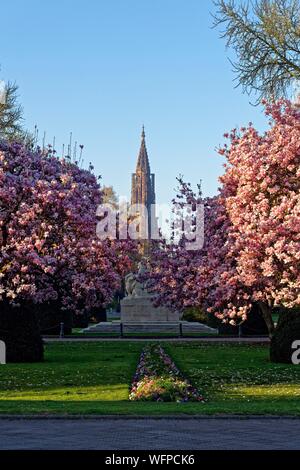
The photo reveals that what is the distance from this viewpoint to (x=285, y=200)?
89.0ft

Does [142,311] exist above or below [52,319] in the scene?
above

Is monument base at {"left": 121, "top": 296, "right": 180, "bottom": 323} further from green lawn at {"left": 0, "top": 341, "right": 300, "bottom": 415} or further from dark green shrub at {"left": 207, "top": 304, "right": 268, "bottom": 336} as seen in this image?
green lawn at {"left": 0, "top": 341, "right": 300, "bottom": 415}

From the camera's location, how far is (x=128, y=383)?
1938 cm

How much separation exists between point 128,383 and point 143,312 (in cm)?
3539

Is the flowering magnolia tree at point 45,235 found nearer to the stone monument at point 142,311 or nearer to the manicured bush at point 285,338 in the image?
the manicured bush at point 285,338

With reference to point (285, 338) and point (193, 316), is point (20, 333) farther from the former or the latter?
point (193, 316)

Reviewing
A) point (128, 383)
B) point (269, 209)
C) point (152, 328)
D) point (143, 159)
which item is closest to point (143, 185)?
point (143, 159)

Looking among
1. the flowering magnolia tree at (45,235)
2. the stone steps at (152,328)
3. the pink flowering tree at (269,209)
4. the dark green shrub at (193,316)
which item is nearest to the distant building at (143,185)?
the dark green shrub at (193,316)

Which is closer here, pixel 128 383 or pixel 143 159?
pixel 128 383

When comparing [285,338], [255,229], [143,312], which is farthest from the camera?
[143,312]

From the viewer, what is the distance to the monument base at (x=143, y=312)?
54.4 meters

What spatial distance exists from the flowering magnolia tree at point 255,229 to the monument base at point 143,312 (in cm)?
1978
